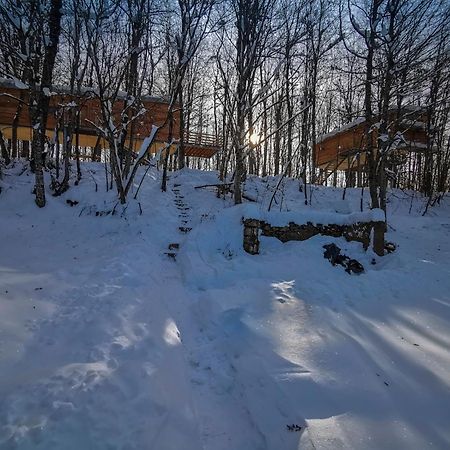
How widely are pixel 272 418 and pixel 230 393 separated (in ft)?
1.68

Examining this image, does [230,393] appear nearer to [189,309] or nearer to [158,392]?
[158,392]

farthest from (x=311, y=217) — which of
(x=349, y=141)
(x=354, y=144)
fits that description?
(x=349, y=141)

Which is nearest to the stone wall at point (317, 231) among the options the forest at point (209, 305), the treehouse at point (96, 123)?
the forest at point (209, 305)

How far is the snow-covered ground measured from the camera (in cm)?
236

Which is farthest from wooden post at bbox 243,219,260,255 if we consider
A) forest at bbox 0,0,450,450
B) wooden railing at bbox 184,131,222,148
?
wooden railing at bbox 184,131,222,148

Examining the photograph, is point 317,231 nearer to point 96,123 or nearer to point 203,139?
point 96,123

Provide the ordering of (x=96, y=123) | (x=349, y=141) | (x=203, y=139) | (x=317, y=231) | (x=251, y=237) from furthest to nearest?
1. (x=203, y=139)
2. (x=349, y=141)
3. (x=96, y=123)
4. (x=317, y=231)
5. (x=251, y=237)

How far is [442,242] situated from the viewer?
10.6m

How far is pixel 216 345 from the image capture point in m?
3.92

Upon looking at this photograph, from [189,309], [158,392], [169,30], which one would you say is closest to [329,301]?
[189,309]

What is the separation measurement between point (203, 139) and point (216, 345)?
61.6 feet

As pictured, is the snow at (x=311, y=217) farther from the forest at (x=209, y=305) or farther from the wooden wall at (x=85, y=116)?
the wooden wall at (x=85, y=116)

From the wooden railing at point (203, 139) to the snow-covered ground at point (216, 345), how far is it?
45.7 ft

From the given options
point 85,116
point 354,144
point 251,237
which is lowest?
point 251,237
